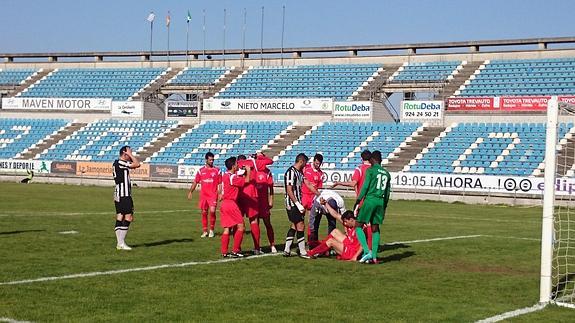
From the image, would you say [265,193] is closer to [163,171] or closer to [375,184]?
[375,184]

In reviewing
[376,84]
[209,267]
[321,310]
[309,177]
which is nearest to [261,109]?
[376,84]

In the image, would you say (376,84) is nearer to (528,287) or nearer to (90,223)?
(90,223)

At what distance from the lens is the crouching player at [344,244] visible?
50.0 feet

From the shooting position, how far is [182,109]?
2279 inches

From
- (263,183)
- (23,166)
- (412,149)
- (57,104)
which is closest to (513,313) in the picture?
(263,183)

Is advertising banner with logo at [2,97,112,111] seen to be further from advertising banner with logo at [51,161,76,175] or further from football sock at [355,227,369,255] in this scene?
football sock at [355,227,369,255]

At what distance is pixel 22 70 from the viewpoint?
69312 mm

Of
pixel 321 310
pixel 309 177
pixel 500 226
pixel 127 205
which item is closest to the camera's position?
pixel 321 310

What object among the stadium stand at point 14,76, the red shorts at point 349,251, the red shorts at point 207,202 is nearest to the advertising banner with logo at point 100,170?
the stadium stand at point 14,76

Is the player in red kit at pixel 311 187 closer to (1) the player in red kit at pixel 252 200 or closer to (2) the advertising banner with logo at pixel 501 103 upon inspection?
(1) the player in red kit at pixel 252 200

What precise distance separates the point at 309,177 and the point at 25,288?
8.14 metres

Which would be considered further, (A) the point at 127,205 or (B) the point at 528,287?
(A) the point at 127,205

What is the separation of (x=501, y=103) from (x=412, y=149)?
605cm

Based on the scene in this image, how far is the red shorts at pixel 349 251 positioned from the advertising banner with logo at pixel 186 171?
32.8 m
